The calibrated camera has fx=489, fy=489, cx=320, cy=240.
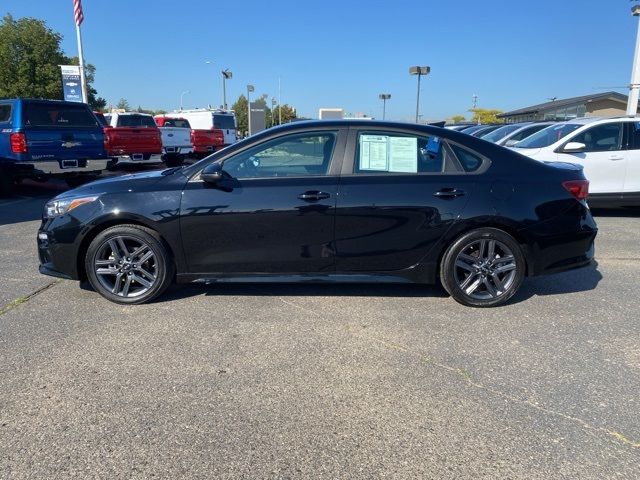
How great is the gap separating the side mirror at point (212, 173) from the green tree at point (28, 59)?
41291mm

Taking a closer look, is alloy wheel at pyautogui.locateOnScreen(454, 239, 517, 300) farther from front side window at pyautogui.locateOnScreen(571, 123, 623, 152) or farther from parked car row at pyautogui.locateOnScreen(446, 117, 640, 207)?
front side window at pyautogui.locateOnScreen(571, 123, 623, 152)

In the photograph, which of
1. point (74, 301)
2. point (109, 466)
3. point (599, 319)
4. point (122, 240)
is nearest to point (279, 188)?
point (122, 240)

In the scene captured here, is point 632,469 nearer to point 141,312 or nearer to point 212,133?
point 141,312

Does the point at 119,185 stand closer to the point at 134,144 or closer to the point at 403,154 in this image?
the point at 403,154

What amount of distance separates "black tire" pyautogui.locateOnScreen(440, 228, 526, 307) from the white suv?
4624mm

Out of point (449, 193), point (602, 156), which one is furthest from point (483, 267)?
point (602, 156)

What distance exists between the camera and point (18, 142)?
30.3ft

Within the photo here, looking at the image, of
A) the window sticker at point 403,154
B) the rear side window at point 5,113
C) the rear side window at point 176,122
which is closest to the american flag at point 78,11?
the rear side window at point 176,122

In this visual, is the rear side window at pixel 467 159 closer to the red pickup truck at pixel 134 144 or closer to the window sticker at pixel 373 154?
the window sticker at pixel 373 154

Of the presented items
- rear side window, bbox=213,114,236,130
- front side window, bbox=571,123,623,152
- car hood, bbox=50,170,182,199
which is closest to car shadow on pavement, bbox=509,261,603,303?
car hood, bbox=50,170,182,199

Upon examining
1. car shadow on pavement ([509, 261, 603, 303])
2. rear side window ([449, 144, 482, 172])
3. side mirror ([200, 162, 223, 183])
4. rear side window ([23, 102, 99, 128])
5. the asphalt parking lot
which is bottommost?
the asphalt parking lot

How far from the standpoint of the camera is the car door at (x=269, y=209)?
13.2ft

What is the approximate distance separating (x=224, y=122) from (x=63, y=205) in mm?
19974

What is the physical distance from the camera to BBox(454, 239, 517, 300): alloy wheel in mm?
4172
